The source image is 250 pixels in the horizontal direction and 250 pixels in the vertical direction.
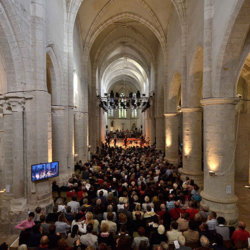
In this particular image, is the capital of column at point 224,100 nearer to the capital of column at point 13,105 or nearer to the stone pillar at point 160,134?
the capital of column at point 13,105

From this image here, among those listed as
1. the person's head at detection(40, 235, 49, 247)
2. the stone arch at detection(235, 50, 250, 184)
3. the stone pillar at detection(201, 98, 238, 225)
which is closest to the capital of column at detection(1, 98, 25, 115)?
the person's head at detection(40, 235, 49, 247)

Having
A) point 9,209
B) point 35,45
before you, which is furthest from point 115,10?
point 9,209

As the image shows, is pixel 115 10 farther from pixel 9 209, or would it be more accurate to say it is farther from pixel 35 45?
pixel 9 209

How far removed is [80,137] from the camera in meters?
16.0

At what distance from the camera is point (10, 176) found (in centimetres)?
719

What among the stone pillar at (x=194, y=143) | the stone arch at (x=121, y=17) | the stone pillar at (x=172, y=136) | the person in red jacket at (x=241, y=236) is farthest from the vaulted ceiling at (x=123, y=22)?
the person in red jacket at (x=241, y=236)

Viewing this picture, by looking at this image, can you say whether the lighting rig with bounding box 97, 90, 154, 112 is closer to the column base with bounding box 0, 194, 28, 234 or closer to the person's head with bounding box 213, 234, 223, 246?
the column base with bounding box 0, 194, 28, 234

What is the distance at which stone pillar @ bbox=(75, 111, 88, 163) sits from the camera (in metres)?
15.9

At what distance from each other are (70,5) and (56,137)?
7.13 meters

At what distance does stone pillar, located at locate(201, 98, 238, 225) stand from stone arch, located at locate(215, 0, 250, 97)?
1.57ft

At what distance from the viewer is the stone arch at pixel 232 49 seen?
622cm

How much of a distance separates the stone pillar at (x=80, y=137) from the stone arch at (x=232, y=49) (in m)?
10.9

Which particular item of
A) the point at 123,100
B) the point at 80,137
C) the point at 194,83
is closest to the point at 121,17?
the point at 123,100

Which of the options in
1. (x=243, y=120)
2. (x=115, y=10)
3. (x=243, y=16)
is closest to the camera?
(x=243, y=16)
